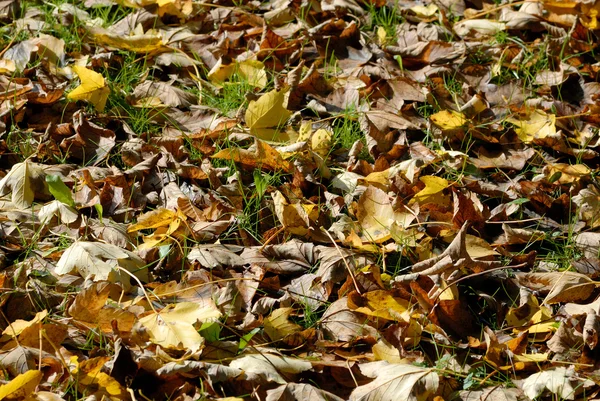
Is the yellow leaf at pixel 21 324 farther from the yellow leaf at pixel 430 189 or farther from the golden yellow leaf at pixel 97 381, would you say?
the yellow leaf at pixel 430 189

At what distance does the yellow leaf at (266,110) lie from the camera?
108 inches

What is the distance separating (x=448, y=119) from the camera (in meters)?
2.84

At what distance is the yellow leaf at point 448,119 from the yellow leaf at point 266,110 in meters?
0.55

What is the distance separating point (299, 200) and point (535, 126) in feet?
3.23

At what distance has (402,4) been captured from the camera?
11.6 feet

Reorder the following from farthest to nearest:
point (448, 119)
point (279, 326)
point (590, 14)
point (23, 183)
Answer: point (590, 14) < point (448, 119) < point (23, 183) < point (279, 326)

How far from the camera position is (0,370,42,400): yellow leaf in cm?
171

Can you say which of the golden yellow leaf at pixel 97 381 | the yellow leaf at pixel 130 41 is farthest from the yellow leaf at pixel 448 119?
the golden yellow leaf at pixel 97 381

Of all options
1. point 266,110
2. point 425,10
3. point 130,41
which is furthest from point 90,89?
point 425,10

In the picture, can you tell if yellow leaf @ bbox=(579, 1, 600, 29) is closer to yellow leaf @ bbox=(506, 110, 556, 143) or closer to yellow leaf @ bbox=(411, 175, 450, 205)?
yellow leaf @ bbox=(506, 110, 556, 143)

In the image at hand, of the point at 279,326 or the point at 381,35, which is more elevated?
the point at 381,35

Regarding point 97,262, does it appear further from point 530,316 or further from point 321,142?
point 530,316

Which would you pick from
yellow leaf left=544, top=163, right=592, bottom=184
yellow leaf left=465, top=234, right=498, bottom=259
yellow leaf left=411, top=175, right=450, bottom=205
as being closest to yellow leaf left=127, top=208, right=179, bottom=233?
yellow leaf left=411, top=175, right=450, bottom=205

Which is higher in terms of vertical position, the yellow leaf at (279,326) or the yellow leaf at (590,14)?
the yellow leaf at (590,14)
